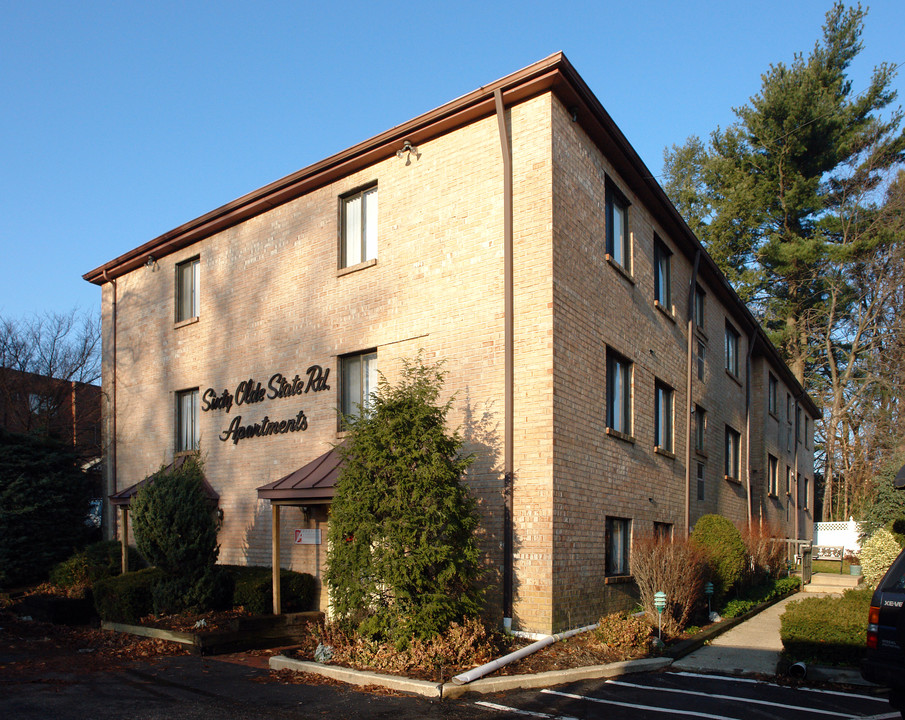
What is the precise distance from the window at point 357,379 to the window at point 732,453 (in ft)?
40.3

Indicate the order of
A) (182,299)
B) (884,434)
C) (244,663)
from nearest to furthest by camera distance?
1. (244,663)
2. (182,299)
3. (884,434)

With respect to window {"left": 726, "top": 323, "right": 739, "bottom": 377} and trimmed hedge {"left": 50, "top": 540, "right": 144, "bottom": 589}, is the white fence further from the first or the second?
trimmed hedge {"left": 50, "top": 540, "right": 144, "bottom": 589}

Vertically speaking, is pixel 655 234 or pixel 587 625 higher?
pixel 655 234

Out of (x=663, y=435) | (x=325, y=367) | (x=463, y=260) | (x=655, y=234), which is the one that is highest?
(x=655, y=234)

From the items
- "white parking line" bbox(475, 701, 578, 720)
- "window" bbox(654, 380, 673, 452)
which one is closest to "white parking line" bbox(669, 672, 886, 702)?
"white parking line" bbox(475, 701, 578, 720)

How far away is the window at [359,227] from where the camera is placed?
46.9 feet

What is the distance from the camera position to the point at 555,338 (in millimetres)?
11461

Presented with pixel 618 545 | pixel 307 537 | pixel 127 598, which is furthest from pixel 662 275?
pixel 127 598

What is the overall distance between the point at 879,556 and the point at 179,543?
46.6 feet

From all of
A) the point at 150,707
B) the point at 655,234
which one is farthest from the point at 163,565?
the point at 655,234

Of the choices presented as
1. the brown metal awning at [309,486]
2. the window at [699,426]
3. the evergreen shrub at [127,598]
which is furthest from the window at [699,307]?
the evergreen shrub at [127,598]

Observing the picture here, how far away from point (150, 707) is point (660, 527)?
35.1ft

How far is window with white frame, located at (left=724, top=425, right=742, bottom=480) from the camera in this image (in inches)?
874

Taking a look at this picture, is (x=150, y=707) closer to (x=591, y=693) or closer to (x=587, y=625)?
(x=591, y=693)
